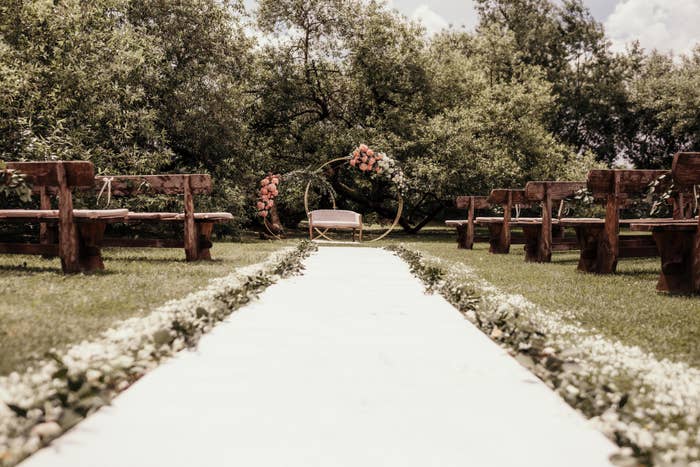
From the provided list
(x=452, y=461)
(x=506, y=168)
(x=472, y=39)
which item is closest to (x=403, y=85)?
(x=506, y=168)

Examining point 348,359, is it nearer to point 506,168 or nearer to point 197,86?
point 197,86

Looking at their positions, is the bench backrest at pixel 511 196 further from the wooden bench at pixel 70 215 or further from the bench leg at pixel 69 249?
the bench leg at pixel 69 249

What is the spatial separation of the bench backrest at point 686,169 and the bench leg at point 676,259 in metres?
0.58

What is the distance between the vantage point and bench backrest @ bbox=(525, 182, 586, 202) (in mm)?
10164

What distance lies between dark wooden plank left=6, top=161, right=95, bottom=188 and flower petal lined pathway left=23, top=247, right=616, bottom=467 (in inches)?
150

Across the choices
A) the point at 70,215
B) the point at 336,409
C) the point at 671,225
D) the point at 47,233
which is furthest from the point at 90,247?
the point at 671,225

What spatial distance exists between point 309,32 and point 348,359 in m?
20.4

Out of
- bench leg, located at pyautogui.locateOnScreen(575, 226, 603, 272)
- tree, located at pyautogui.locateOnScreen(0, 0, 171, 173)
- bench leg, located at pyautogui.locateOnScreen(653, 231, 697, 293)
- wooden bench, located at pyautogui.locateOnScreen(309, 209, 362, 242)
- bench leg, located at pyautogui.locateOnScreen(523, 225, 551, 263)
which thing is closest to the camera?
bench leg, located at pyautogui.locateOnScreen(653, 231, 697, 293)

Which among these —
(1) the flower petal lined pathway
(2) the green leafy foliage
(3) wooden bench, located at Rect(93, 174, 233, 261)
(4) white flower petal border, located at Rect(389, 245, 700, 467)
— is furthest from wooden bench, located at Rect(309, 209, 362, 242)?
(1) the flower petal lined pathway

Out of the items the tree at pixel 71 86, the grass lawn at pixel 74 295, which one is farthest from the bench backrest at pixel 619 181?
the tree at pixel 71 86

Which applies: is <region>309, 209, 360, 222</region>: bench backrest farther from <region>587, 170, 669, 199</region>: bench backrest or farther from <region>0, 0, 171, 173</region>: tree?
<region>587, 170, 669, 199</region>: bench backrest

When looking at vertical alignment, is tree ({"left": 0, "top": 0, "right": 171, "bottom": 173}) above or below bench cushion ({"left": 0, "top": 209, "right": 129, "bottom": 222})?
above

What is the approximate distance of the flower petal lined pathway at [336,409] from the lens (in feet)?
7.49

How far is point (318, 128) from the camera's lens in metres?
22.9
